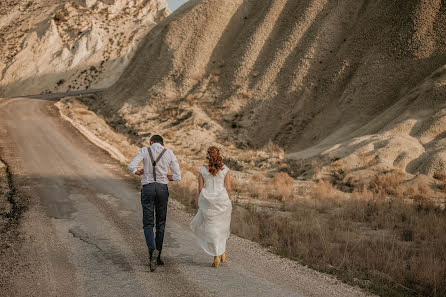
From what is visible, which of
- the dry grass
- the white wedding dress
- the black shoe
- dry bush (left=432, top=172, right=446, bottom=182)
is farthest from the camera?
dry bush (left=432, top=172, right=446, bottom=182)

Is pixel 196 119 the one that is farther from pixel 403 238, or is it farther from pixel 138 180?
pixel 403 238

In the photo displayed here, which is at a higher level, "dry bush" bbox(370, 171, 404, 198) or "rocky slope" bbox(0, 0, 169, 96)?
"rocky slope" bbox(0, 0, 169, 96)

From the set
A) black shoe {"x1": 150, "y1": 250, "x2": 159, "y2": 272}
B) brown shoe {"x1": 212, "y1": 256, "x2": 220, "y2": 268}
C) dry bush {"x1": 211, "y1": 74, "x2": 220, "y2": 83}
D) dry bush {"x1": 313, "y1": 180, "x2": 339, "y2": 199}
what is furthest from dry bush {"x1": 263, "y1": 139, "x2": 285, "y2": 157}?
black shoe {"x1": 150, "y1": 250, "x2": 159, "y2": 272}

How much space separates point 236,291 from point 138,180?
955 cm

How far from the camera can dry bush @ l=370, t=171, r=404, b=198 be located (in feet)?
47.1

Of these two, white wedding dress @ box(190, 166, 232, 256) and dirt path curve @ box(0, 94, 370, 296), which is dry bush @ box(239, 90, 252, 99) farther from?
white wedding dress @ box(190, 166, 232, 256)

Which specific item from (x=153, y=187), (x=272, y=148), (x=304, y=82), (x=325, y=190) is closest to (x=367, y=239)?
(x=153, y=187)

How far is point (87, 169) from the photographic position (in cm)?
1574

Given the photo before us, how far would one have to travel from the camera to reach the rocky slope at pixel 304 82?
62.3 feet

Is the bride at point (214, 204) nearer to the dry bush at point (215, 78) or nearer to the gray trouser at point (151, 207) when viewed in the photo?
the gray trouser at point (151, 207)

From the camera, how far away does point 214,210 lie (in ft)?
20.5

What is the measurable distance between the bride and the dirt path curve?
508 mm

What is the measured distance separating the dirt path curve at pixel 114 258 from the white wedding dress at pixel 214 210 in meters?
0.48

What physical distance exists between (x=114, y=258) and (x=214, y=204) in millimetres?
2192
